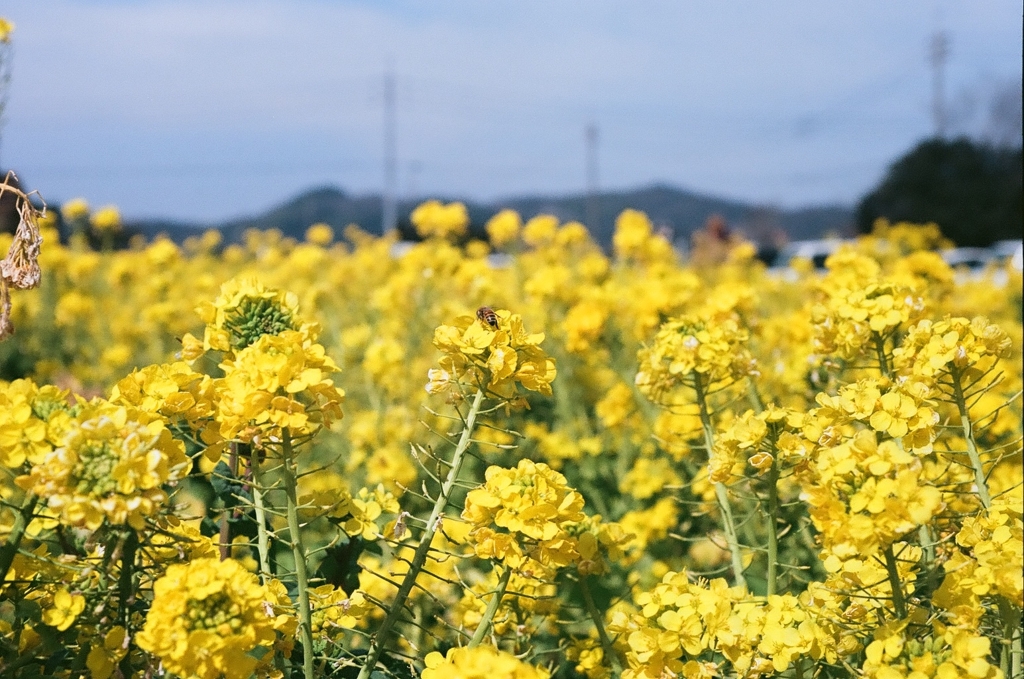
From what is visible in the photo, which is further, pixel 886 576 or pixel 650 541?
pixel 650 541

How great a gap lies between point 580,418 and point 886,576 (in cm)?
304

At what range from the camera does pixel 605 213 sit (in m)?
51.4

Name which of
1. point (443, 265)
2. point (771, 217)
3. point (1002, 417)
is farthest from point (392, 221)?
point (1002, 417)

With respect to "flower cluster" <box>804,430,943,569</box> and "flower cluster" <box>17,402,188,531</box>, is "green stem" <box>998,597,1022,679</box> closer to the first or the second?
"flower cluster" <box>804,430,943,569</box>

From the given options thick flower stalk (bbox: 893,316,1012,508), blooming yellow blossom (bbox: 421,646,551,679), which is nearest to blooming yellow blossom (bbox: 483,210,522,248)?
thick flower stalk (bbox: 893,316,1012,508)

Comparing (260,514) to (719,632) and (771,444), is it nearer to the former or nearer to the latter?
(719,632)

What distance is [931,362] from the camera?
1.73 metres

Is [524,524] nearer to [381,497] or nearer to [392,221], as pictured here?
[381,497]

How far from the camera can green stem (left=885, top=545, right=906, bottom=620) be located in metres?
1.37

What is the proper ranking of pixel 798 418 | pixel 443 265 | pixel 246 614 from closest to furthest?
pixel 246 614 < pixel 798 418 < pixel 443 265

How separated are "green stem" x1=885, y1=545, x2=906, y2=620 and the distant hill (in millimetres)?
18242

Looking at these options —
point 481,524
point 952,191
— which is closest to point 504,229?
point 481,524

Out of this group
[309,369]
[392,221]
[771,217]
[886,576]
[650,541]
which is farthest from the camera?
[392,221]

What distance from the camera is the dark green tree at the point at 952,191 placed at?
54.4ft
